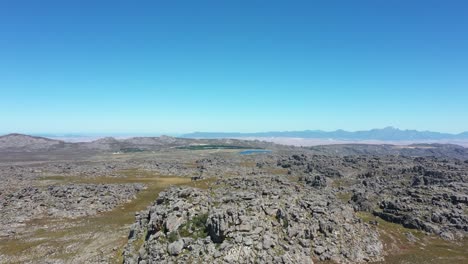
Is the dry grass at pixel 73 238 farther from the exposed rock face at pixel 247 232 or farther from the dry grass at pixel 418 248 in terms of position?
the dry grass at pixel 418 248

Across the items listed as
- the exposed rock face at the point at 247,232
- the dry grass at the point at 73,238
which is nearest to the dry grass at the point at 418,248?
the exposed rock face at the point at 247,232

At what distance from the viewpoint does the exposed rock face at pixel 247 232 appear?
160ft

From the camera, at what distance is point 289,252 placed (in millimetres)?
50719

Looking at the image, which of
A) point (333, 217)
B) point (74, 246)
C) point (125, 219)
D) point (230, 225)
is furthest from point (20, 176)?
point (333, 217)

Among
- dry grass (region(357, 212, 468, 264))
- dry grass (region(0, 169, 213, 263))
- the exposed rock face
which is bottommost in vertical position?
dry grass (region(357, 212, 468, 264))

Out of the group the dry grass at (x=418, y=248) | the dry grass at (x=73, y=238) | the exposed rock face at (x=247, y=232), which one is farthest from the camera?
the dry grass at (x=418, y=248)

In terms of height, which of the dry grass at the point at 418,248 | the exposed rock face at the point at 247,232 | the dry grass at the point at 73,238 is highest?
the exposed rock face at the point at 247,232

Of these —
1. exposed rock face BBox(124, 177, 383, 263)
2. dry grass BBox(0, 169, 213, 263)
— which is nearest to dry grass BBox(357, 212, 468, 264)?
exposed rock face BBox(124, 177, 383, 263)

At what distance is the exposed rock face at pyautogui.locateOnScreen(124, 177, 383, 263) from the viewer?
48784 mm

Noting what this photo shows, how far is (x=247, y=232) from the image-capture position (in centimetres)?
5081

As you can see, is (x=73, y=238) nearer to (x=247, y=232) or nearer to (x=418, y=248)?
(x=247, y=232)

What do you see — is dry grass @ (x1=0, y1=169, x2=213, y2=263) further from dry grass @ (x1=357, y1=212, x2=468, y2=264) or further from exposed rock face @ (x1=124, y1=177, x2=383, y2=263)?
dry grass @ (x1=357, y1=212, x2=468, y2=264)

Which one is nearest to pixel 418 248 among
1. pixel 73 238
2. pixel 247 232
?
pixel 247 232

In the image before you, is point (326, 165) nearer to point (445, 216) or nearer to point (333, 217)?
point (445, 216)
